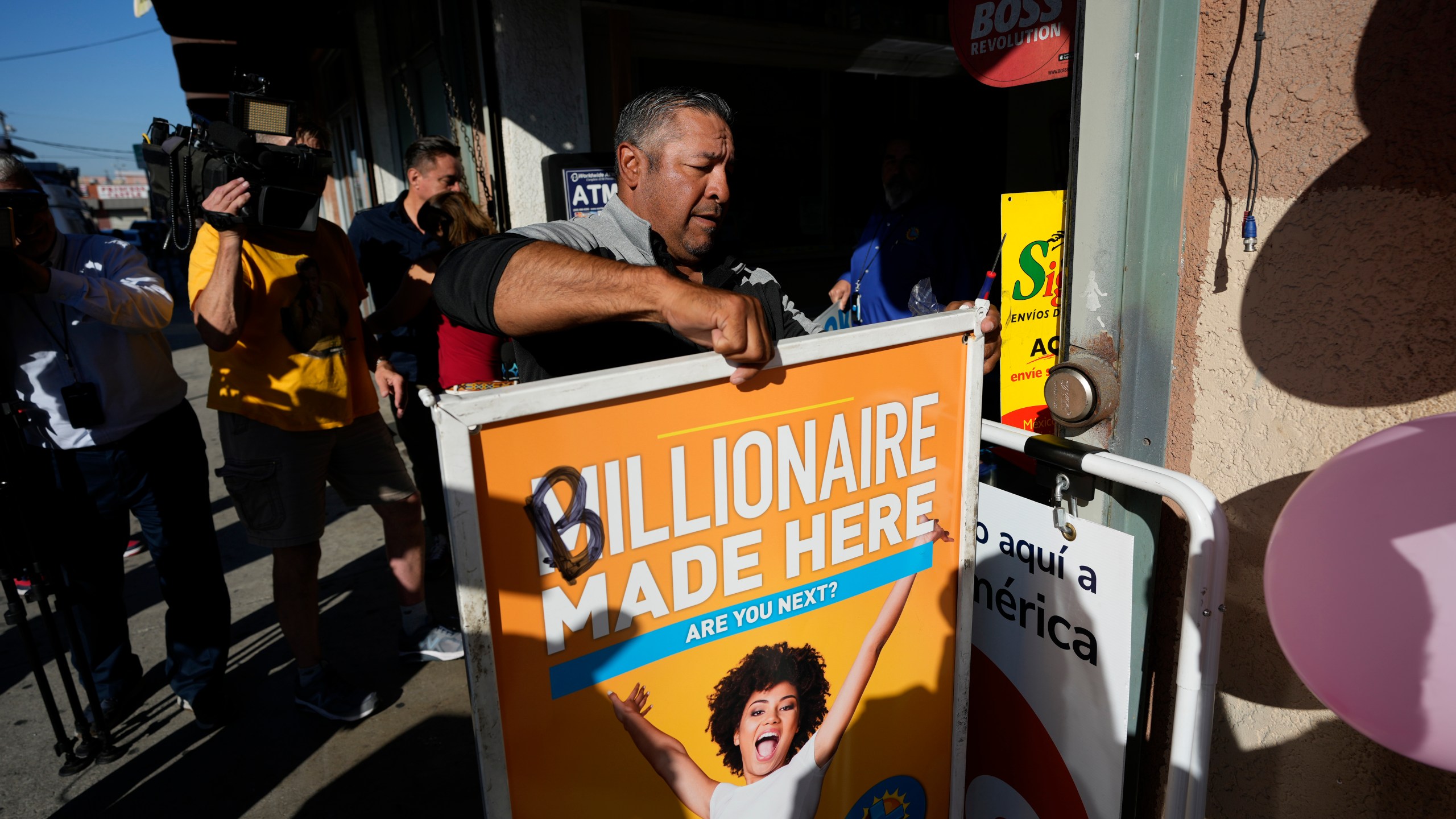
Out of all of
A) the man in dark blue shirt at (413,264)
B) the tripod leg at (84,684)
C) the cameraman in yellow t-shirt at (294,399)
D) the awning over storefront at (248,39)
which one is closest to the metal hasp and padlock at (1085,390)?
Answer: the cameraman in yellow t-shirt at (294,399)

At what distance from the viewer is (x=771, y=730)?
57.7 inches

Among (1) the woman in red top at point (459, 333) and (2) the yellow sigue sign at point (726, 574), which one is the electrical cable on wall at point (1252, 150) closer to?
(2) the yellow sigue sign at point (726, 574)

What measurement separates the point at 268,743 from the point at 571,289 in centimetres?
252

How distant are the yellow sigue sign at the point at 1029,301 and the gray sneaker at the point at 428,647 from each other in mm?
2428

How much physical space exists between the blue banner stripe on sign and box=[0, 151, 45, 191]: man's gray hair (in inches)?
104

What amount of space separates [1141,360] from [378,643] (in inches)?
126

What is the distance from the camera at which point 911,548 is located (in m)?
1.58

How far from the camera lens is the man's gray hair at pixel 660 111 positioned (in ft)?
5.29

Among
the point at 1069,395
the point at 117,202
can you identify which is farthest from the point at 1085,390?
the point at 117,202

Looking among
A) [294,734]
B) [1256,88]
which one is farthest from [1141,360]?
[294,734]

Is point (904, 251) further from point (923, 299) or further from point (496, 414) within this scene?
point (496, 414)

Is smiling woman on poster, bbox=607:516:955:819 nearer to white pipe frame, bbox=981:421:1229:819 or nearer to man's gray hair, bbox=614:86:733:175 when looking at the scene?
white pipe frame, bbox=981:421:1229:819

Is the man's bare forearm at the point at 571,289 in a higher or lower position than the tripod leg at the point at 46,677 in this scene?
higher

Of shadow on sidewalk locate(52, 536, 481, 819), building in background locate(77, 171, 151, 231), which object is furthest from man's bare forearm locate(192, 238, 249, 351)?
building in background locate(77, 171, 151, 231)
